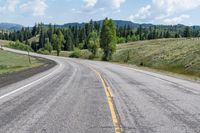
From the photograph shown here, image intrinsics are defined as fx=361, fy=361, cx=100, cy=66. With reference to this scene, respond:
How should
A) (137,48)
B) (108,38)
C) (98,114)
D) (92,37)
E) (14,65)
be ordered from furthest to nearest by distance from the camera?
1. (92,37)
2. (108,38)
3. (137,48)
4. (14,65)
5. (98,114)

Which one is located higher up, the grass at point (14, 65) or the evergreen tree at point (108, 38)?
the evergreen tree at point (108, 38)

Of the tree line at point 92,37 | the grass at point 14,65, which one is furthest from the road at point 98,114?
the tree line at point 92,37

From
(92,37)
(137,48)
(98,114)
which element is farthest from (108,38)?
(98,114)

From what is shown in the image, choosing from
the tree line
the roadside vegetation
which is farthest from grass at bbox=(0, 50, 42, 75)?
the tree line

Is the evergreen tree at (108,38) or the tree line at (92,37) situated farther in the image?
the tree line at (92,37)

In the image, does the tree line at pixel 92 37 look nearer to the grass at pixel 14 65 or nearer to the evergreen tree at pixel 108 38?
the evergreen tree at pixel 108 38

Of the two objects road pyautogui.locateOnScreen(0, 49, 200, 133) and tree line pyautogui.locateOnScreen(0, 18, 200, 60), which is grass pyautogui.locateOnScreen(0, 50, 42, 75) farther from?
road pyautogui.locateOnScreen(0, 49, 200, 133)

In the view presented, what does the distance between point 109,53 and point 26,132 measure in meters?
84.2

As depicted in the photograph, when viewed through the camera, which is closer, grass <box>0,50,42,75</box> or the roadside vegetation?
grass <box>0,50,42,75</box>

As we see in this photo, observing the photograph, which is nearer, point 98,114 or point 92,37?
point 98,114

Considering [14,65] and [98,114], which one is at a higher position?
[98,114]

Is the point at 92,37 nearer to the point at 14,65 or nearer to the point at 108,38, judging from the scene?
the point at 108,38

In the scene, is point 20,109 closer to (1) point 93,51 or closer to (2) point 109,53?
(2) point 109,53

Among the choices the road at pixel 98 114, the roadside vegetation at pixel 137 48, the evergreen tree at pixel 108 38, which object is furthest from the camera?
the evergreen tree at pixel 108 38
